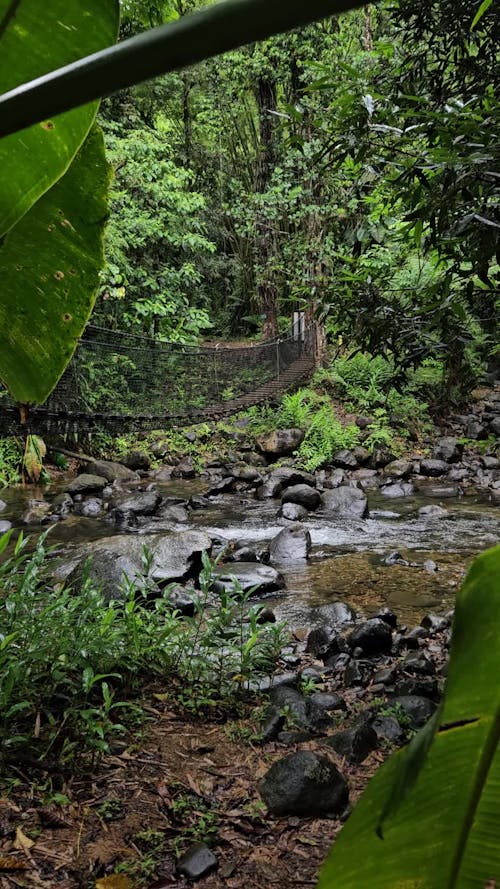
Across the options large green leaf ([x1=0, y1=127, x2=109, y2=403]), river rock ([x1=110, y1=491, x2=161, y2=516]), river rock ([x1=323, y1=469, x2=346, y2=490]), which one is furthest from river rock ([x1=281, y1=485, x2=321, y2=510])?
large green leaf ([x1=0, y1=127, x2=109, y2=403])

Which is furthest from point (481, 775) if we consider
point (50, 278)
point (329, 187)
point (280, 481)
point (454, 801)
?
point (329, 187)

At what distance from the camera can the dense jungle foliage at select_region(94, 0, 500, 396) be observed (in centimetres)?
132

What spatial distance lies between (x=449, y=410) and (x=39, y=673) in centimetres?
716

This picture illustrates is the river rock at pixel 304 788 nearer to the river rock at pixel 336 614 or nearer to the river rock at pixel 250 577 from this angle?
the river rock at pixel 336 614

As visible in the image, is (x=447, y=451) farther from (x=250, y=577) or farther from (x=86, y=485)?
(x=250, y=577)

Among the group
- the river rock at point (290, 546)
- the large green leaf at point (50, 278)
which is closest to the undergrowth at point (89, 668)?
the large green leaf at point (50, 278)

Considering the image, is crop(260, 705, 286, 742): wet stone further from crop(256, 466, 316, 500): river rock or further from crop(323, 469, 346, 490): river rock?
crop(323, 469, 346, 490): river rock

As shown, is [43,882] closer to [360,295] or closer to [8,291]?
[8,291]

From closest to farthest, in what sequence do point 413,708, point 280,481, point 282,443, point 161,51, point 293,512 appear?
1. point 161,51
2. point 413,708
3. point 293,512
4. point 280,481
5. point 282,443

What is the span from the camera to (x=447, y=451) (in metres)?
6.61

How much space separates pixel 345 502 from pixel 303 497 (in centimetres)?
39

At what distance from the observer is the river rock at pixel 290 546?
366 cm

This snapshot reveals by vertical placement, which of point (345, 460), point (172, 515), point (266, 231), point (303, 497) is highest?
point (266, 231)

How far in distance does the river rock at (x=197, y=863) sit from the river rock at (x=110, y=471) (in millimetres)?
4998
